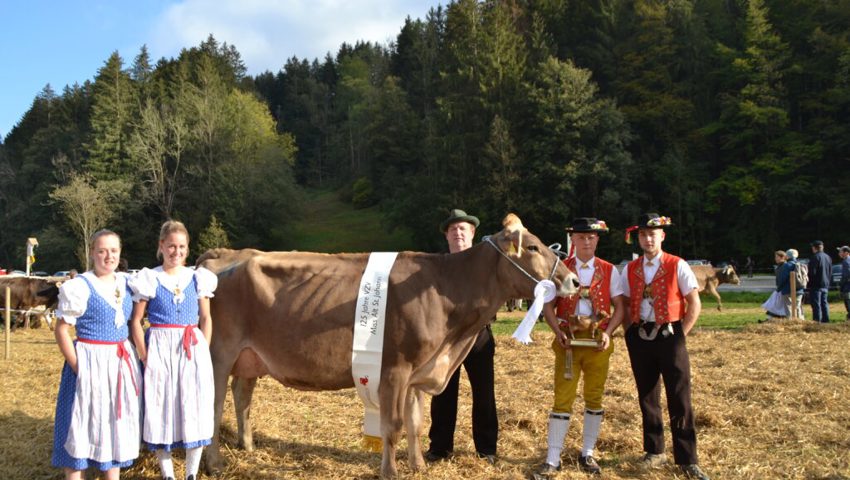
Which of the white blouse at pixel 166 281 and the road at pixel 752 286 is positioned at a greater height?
the white blouse at pixel 166 281

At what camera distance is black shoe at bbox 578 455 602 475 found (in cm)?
586

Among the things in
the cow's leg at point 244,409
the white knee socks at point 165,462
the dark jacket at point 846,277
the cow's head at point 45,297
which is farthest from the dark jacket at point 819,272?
the cow's head at point 45,297

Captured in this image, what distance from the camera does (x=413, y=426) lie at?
6.07 meters

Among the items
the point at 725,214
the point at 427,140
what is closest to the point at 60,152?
the point at 427,140

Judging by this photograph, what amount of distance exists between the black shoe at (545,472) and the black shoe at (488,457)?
526mm

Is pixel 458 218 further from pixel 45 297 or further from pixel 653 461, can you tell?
pixel 45 297

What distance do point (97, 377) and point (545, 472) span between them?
3.76 metres

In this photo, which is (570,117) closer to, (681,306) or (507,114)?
(507,114)

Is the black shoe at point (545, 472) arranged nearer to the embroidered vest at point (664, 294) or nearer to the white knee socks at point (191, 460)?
the embroidered vest at point (664, 294)

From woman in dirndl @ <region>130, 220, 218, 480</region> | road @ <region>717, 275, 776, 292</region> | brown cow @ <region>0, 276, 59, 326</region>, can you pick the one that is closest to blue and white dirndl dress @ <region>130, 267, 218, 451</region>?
woman in dirndl @ <region>130, 220, 218, 480</region>

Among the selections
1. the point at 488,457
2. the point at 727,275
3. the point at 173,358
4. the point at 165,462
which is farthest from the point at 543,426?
the point at 727,275

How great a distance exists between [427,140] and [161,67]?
3853 cm

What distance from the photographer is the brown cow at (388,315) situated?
5.64 m

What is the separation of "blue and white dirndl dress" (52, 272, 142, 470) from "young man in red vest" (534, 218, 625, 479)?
3436 millimetres
